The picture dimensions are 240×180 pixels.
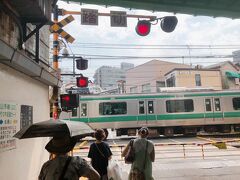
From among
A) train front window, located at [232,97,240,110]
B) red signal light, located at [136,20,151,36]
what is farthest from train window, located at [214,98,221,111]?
red signal light, located at [136,20,151,36]

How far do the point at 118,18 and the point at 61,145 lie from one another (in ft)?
17.3

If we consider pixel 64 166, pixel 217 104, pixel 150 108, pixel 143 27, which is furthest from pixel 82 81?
pixel 217 104

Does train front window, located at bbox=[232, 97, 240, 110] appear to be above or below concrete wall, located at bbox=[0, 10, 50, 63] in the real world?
below

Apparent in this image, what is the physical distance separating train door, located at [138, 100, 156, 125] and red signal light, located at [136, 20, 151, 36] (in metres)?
13.4

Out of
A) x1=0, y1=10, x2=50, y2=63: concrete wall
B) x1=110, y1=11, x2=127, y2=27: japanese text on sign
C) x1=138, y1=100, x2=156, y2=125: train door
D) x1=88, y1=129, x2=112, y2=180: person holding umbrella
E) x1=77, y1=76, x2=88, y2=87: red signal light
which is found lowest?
x1=88, y1=129, x2=112, y2=180: person holding umbrella

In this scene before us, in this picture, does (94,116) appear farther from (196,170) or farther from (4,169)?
(4,169)

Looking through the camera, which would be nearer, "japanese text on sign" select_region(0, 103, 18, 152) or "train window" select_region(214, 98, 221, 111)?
"japanese text on sign" select_region(0, 103, 18, 152)

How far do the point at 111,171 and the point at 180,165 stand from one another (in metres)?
5.82

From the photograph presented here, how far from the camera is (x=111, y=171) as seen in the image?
505 cm

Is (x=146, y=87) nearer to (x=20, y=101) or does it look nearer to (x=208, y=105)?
(x=208, y=105)

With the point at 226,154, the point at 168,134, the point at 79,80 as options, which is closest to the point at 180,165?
the point at 226,154

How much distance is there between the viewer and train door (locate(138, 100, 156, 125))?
66.8 feet

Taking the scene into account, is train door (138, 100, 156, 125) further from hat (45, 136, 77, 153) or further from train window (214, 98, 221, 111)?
hat (45, 136, 77, 153)

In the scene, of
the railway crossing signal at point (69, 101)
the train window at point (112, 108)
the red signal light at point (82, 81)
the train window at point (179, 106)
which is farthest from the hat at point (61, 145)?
the train window at point (179, 106)
